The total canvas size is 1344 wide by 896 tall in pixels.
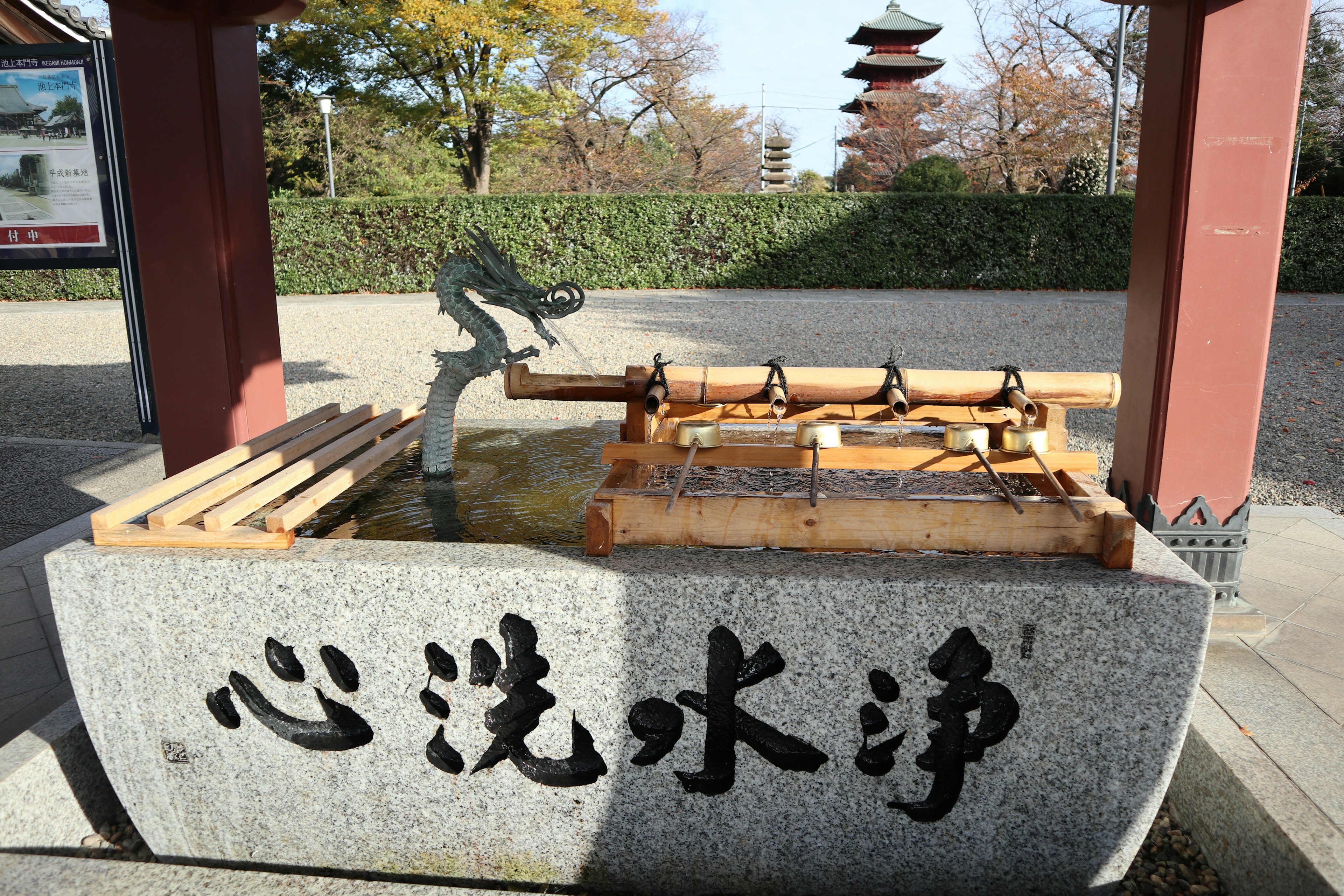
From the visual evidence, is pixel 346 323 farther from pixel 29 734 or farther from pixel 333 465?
pixel 29 734

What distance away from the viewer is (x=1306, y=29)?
249cm

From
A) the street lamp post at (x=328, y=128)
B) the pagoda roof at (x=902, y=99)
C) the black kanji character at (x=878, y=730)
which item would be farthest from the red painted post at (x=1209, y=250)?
the pagoda roof at (x=902, y=99)

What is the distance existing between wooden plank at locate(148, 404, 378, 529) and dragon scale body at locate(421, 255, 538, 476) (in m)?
0.36

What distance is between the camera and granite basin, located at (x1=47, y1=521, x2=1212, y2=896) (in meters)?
1.66

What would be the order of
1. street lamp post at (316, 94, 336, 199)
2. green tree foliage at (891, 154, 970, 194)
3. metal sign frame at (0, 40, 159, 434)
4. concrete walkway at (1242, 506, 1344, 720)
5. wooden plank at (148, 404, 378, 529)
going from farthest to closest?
green tree foliage at (891, 154, 970, 194) < street lamp post at (316, 94, 336, 199) < metal sign frame at (0, 40, 159, 434) < concrete walkway at (1242, 506, 1344, 720) < wooden plank at (148, 404, 378, 529)

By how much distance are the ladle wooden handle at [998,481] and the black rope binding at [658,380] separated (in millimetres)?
742

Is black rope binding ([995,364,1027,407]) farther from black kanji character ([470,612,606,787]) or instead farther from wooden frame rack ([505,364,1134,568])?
black kanji character ([470,612,606,787])

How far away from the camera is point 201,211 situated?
3.14 metres

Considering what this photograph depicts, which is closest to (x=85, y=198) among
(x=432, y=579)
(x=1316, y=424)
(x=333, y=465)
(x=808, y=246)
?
(x=333, y=465)

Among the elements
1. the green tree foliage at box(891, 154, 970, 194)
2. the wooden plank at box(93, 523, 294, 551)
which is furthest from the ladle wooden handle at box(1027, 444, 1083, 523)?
the green tree foliage at box(891, 154, 970, 194)

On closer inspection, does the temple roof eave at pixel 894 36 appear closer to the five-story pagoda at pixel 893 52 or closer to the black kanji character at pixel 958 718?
the five-story pagoda at pixel 893 52

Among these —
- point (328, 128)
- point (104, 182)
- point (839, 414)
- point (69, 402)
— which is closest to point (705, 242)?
point (328, 128)

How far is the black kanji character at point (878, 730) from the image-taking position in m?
1.69

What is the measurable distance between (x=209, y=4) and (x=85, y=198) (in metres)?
3.04
